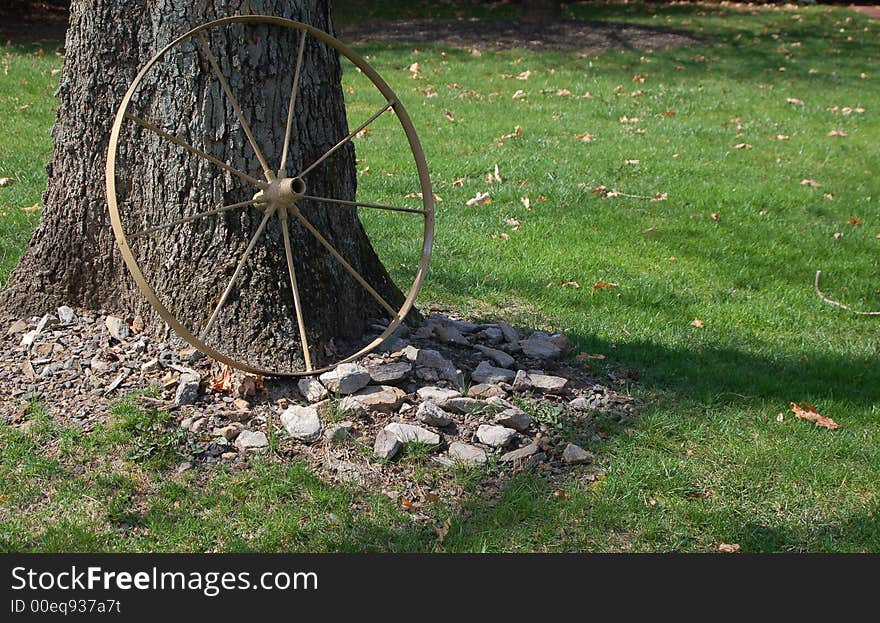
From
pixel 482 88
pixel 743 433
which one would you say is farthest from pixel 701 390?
pixel 482 88

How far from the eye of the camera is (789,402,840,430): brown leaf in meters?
3.90

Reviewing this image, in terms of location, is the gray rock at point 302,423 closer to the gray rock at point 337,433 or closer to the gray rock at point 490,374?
the gray rock at point 337,433

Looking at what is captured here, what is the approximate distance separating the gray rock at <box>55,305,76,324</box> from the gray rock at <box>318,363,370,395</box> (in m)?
1.13

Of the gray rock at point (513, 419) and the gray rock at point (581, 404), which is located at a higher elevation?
the gray rock at point (513, 419)

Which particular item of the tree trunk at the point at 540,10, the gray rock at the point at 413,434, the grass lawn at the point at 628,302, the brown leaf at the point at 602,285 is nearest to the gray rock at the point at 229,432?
the grass lawn at the point at 628,302

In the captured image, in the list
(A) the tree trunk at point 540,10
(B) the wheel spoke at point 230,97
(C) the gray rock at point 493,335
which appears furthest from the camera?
(A) the tree trunk at point 540,10

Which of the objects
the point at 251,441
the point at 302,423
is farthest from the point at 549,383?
the point at 251,441

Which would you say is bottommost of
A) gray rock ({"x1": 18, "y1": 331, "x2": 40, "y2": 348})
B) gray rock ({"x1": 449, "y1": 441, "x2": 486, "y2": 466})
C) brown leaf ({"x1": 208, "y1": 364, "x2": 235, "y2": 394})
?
gray rock ({"x1": 449, "y1": 441, "x2": 486, "y2": 466})

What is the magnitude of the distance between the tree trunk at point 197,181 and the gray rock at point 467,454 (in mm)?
685

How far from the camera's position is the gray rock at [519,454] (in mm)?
3436

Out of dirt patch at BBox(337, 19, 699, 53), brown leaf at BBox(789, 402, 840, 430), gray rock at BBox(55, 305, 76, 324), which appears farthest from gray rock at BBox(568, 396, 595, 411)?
dirt patch at BBox(337, 19, 699, 53)

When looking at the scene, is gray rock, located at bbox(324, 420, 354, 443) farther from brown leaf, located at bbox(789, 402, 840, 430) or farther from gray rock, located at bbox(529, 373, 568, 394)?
brown leaf, located at bbox(789, 402, 840, 430)

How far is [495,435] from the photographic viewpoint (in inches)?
137

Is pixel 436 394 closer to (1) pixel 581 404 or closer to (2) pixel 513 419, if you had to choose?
(2) pixel 513 419
